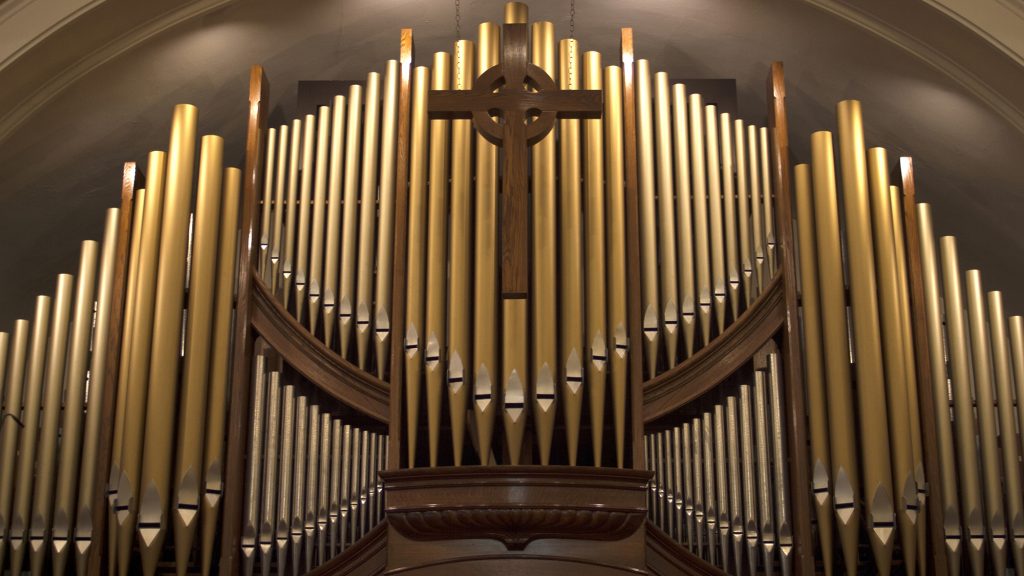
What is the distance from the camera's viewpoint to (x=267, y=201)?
9.41 metres

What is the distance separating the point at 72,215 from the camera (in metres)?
10.7

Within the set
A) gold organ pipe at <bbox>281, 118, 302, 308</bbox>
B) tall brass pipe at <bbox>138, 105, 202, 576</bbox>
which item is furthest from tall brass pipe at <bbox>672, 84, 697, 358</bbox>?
tall brass pipe at <bbox>138, 105, 202, 576</bbox>

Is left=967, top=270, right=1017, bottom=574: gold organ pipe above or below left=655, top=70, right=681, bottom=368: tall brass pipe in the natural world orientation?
below

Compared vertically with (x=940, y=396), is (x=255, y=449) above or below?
below

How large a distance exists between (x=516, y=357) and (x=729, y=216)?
5.19ft

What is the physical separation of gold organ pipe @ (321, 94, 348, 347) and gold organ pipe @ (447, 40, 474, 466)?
2.22ft

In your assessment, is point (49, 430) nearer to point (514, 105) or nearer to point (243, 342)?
point (243, 342)

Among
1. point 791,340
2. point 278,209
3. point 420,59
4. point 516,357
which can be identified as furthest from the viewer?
point 420,59

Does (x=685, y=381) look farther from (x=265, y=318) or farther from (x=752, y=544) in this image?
(x=265, y=318)

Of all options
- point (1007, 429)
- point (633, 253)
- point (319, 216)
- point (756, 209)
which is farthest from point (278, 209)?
point (1007, 429)

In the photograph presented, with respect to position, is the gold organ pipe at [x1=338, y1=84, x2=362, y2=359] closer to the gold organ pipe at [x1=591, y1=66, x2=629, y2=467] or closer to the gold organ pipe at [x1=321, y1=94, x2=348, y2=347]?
the gold organ pipe at [x1=321, y1=94, x2=348, y2=347]

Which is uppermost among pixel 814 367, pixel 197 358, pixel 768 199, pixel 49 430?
pixel 768 199

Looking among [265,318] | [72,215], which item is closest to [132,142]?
[72,215]

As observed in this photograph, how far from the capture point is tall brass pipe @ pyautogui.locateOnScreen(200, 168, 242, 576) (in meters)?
8.64
